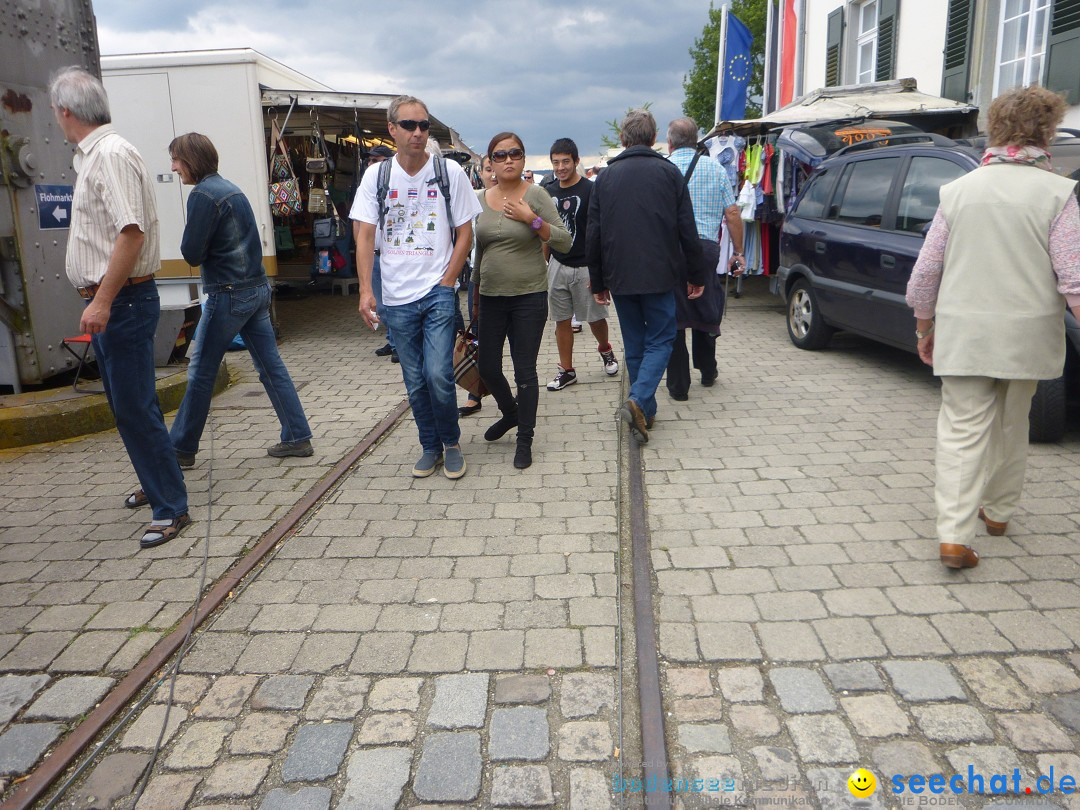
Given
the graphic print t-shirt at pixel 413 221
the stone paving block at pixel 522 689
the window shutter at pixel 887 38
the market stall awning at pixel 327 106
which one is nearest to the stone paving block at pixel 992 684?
the stone paving block at pixel 522 689

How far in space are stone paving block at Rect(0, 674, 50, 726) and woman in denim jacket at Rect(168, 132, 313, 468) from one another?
7.25 ft

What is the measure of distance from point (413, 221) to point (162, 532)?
6.72 feet

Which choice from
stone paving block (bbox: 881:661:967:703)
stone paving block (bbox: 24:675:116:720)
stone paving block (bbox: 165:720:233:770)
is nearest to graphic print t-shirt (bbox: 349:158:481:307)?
stone paving block (bbox: 24:675:116:720)

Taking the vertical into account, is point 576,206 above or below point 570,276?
above

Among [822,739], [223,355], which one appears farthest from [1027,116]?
[223,355]

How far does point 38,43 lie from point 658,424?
5.20 m

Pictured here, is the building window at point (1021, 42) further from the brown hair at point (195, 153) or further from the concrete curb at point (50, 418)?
the concrete curb at point (50, 418)

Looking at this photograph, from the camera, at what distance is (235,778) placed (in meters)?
2.56

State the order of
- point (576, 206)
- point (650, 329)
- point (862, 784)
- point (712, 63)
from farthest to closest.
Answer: point (712, 63), point (576, 206), point (650, 329), point (862, 784)

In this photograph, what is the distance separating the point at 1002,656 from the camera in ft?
9.92

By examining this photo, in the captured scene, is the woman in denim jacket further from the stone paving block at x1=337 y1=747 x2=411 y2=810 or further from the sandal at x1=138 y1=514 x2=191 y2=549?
the stone paving block at x1=337 y1=747 x2=411 y2=810

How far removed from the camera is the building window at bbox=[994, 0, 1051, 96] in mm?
10414

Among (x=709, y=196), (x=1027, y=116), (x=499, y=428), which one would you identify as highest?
(x=1027, y=116)

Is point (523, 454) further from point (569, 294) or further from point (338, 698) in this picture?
point (338, 698)
